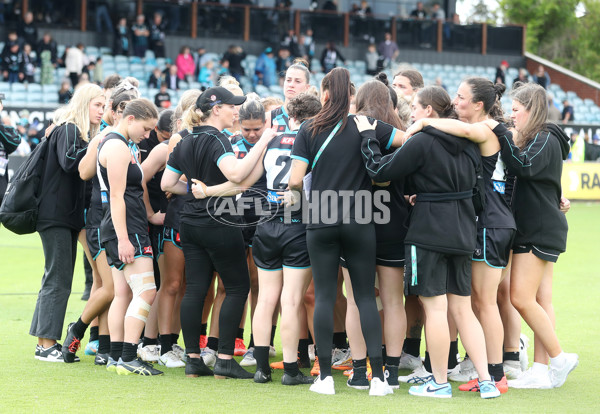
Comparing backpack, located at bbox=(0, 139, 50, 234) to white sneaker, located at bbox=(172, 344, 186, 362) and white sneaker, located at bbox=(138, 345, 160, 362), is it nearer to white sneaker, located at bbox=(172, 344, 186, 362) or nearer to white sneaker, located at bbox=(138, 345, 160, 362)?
white sneaker, located at bbox=(138, 345, 160, 362)

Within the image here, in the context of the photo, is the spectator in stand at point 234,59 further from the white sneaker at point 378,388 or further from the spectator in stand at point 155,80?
the white sneaker at point 378,388

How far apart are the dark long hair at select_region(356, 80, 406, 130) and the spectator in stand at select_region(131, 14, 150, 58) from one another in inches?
722

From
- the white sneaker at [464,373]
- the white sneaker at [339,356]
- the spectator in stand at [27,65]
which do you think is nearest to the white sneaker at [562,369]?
the white sneaker at [464,373]

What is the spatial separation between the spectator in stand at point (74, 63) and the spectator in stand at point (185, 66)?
2.75 m

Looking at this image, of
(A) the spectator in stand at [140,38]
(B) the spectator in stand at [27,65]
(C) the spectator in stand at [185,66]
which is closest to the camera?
(B) the spectator in stand at [27,65]

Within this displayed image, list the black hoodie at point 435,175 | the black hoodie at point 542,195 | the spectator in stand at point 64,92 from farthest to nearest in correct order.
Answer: the spectator in stand at point 64,92, the black hoodie at point 542,195, the black hoodie at point 435,175

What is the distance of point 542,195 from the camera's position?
534 cm

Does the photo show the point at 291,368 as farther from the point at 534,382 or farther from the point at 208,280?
the point at 534,382

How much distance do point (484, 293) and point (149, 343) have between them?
266cm

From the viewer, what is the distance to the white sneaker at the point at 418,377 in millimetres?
5406

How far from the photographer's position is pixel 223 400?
16.0ft

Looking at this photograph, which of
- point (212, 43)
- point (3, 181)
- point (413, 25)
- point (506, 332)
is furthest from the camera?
point (413, 25)

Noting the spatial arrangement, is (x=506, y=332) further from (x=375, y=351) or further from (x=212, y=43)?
(x=212, y=43)

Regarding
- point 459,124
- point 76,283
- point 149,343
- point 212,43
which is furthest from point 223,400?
point 212,43
